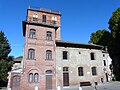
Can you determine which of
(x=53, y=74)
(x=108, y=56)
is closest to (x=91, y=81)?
(x=53, y=74)

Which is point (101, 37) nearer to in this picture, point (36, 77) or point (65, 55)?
point (65, 55)

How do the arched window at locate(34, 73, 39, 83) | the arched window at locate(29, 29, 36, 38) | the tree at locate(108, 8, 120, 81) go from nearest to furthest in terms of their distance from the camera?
the arched window at locate(34, 73, 39, 83)
the arched window at locate(29, 29, 36, 38)
the tree at locate(108, 8, 120, 81)

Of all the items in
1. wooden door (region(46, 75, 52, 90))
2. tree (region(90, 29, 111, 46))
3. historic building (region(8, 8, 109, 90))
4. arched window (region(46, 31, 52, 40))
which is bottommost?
wooden door (region(46, 75, 52, 90))

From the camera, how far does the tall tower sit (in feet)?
72.6

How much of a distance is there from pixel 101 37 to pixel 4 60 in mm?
25128

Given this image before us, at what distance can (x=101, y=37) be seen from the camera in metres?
39.5

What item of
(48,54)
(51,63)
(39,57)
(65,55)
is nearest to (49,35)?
(48,54)

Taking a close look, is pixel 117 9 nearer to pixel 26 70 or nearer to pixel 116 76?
pixel 116 76

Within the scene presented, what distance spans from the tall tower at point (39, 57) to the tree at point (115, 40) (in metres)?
14.5

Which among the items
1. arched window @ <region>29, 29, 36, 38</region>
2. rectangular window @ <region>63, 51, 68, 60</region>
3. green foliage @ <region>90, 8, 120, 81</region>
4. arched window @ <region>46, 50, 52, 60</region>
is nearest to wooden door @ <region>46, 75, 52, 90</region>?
arched window @ <region>46, 50, 52, 60</region>

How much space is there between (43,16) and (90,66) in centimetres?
1637

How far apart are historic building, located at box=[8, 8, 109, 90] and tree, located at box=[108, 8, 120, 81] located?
6603mm

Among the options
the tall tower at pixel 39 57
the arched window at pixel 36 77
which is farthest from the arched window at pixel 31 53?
the arched window at pixel 36 77

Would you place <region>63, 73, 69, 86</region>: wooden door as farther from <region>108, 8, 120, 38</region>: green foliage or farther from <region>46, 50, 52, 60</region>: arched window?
<region>108, 8, 120, 38</region>: green foliage
